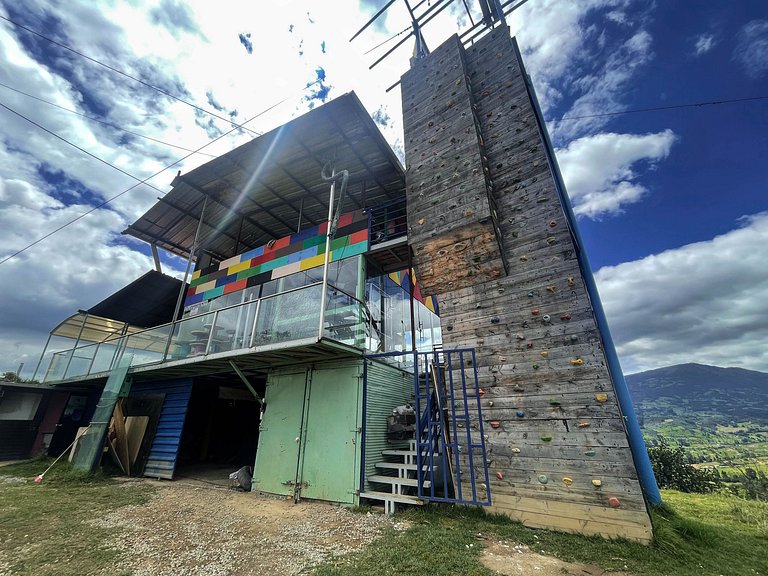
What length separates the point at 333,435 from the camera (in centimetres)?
667

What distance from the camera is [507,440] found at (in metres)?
5.20

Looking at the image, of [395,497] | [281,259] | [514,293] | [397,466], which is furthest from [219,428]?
[514,293]

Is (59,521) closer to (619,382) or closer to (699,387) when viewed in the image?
(619,382)

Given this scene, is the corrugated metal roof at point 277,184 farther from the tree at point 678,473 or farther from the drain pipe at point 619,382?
the tree at point 678,473

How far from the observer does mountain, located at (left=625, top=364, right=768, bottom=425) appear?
Answer: 100600 millimetres

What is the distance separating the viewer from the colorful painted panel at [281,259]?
976 cm

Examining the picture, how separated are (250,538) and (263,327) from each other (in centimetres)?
387

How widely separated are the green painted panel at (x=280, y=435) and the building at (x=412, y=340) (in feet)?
0.14

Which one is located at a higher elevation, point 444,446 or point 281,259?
point 281,259

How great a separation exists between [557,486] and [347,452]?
3.91 m

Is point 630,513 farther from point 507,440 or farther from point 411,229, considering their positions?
point 411,229

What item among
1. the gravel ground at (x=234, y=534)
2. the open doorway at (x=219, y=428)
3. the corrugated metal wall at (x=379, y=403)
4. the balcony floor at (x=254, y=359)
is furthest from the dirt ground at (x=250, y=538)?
the open doorway at (x=219, y=428)

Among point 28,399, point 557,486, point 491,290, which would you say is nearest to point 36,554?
point 557,486

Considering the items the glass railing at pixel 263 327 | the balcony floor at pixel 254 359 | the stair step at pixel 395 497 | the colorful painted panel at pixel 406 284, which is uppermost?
the colorful painted panel at pixel 406 284
